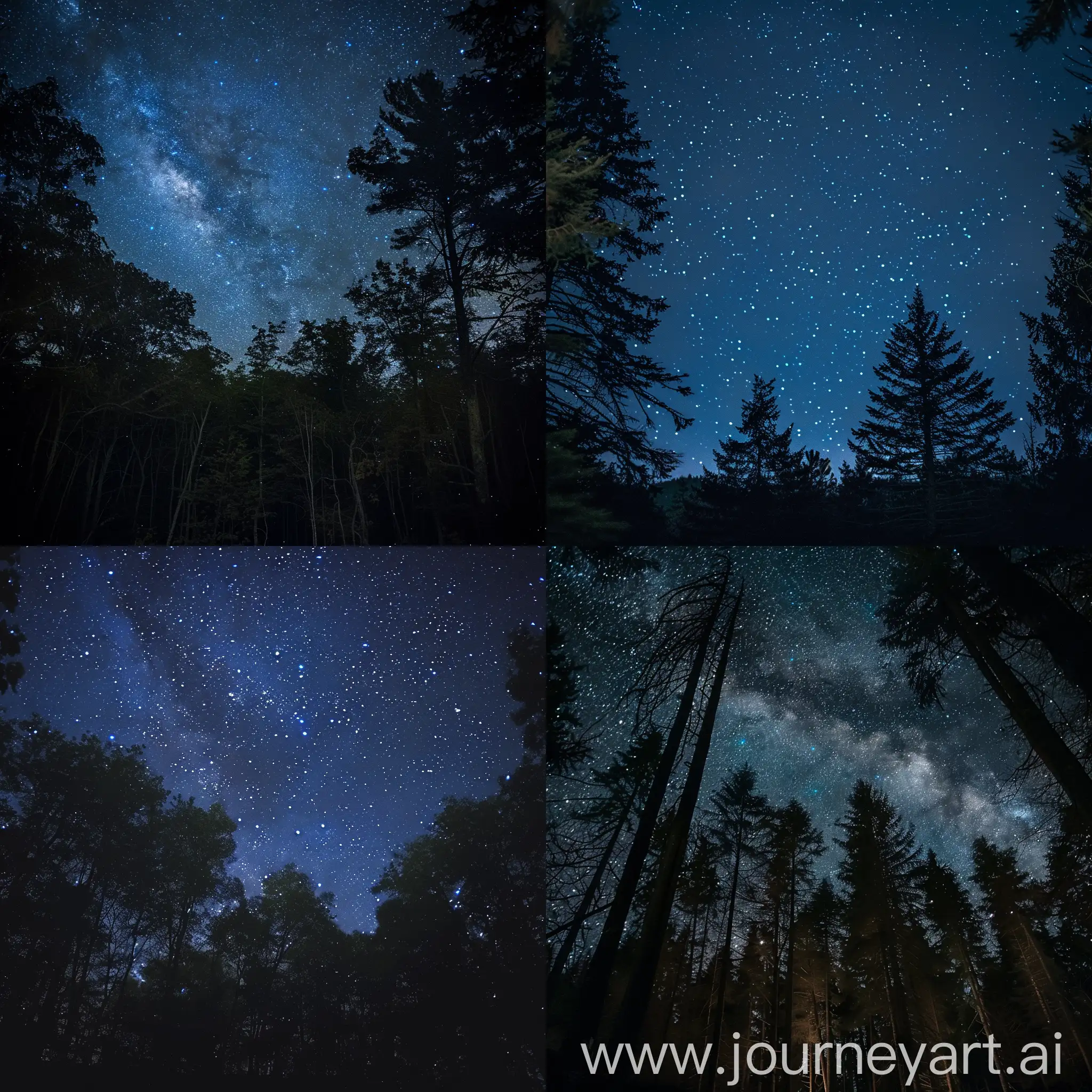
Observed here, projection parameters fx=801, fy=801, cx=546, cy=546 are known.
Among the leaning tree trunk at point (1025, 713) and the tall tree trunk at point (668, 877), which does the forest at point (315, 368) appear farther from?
the leaning tree trunk at point (1025, 713)

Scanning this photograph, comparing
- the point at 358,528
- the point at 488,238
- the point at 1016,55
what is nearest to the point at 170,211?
the point at 488,238

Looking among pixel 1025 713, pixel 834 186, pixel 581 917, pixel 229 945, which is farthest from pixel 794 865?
pixel 834 186

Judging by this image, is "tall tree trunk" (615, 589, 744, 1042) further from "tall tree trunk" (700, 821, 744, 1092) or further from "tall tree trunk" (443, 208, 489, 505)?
"tall tree trunk" (443, 208, 489, 505)

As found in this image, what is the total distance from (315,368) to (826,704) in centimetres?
344

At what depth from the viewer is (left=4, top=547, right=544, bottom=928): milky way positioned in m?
4.67

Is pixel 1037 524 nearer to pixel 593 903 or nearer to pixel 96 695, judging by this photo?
pixel 593 903

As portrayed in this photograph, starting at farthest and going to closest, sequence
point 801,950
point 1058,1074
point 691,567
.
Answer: point 691,567, point 801,950, point 1058,1074

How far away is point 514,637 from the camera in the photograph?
4.93 metres

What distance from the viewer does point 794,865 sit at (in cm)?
425

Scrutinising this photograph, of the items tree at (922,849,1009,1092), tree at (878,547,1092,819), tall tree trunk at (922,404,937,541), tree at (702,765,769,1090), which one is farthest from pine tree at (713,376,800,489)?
tree at (922,849,1009,1092)

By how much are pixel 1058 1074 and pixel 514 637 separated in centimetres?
351

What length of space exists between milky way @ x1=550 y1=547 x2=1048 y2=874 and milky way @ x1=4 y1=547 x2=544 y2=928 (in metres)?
0.57

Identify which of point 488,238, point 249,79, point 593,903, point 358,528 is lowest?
point 593,903

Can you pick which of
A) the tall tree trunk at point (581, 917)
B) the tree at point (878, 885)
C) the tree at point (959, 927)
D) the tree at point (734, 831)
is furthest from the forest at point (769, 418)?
the tree at point (959, 927)
